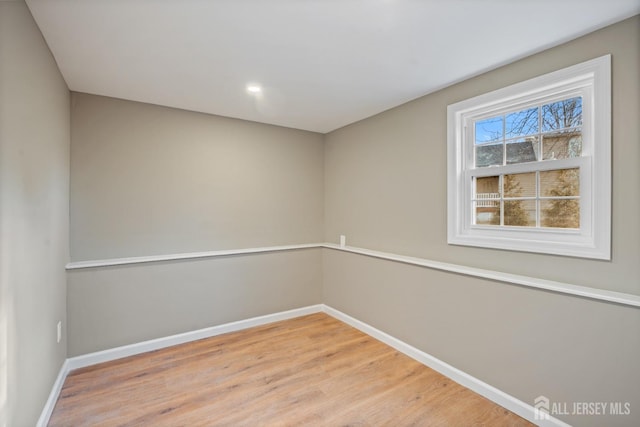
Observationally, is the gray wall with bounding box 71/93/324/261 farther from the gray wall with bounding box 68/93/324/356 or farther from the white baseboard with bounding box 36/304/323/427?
the white baseboard with bounding box 36/304/323/427

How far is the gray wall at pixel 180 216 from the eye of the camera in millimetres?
2654

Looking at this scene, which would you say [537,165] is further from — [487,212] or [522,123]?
[487,212]

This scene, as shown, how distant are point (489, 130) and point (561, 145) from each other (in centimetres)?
53

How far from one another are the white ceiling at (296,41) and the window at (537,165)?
304mm

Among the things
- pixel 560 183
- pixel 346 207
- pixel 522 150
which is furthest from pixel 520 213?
pixel 346 207

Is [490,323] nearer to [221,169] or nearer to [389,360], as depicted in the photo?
[389,360]

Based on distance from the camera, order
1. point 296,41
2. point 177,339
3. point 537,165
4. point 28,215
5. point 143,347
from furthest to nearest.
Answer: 1. point 177,339
2. point 143,347
3. point 537,165
4. point 296,41
5. point 28,215

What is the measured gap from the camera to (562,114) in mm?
1972

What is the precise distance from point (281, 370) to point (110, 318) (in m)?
1.65

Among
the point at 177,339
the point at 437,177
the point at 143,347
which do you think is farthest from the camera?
the point at 177,339

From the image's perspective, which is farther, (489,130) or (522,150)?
(489,130)

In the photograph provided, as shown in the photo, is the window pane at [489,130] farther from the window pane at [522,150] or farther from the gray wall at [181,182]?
the gray wall at [181,182]

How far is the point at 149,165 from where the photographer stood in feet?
9.59

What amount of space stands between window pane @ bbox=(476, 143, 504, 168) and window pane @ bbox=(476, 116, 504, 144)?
55 millimetres
